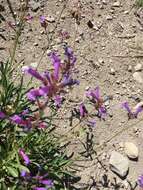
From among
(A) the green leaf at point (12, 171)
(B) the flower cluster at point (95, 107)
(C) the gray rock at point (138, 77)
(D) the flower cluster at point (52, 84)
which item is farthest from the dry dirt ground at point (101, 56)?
(D) the flower cluster at point (52, 84)

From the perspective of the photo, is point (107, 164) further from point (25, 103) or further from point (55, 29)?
point (55, 29)

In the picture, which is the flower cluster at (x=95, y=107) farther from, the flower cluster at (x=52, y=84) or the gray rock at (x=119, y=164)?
the flower cluster at (x=52, y=84)

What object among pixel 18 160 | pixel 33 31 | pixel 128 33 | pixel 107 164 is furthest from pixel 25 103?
pixel 128 33

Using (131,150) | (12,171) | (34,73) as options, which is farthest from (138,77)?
(34,73)

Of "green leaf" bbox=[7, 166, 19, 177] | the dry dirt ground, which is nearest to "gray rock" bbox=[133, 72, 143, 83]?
the dry dirt ground

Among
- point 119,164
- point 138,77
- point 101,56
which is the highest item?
point 101,56

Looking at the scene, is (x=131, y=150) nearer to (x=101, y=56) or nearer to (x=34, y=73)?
(x=101, y=56)
